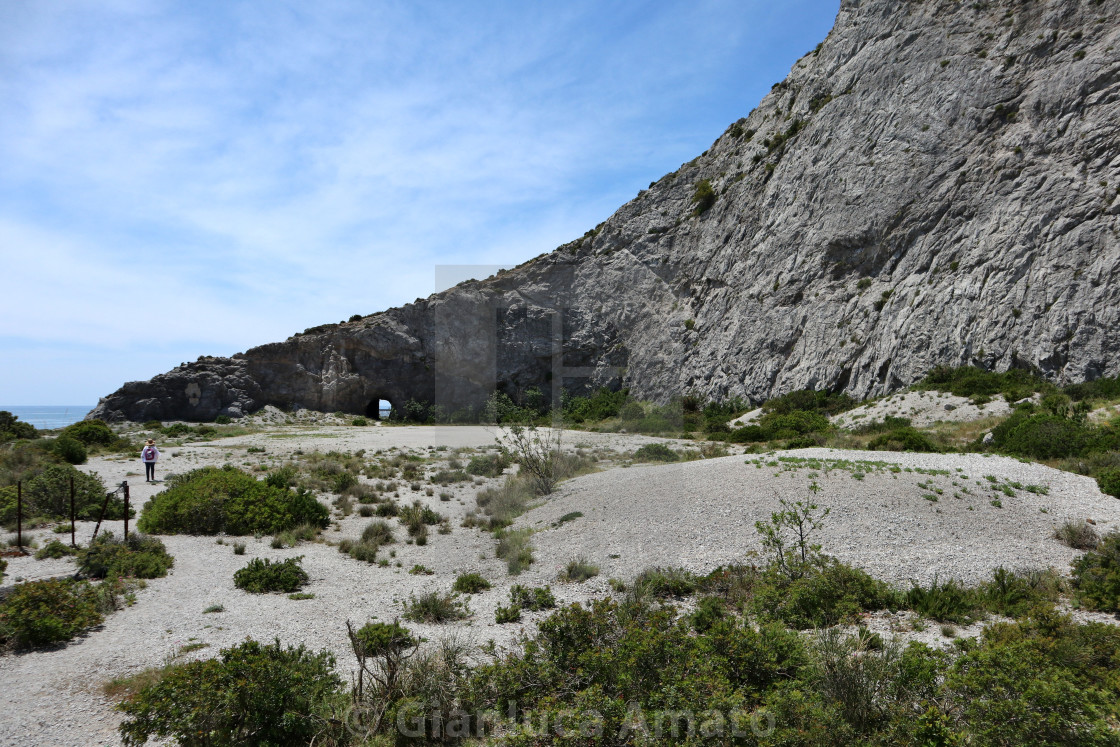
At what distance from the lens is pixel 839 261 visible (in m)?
34.2

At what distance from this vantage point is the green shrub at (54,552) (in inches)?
428

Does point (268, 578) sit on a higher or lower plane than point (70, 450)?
lower

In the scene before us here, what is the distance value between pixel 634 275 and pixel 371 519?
40.0 metres

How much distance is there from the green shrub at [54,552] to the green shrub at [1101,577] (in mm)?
17492

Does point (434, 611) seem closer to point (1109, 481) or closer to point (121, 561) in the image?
point (121, 561)

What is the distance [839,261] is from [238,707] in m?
36.7

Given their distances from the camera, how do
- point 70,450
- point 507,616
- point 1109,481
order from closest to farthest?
point 507,616, point 1109,481, point 70,450

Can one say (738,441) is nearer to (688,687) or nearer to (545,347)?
(688,687)

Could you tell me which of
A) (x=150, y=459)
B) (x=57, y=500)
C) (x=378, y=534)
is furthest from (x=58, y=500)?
(x=378, y=534)

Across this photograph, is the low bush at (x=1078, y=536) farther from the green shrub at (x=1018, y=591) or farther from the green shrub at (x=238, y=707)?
the green shrub at (x=238, y=707)

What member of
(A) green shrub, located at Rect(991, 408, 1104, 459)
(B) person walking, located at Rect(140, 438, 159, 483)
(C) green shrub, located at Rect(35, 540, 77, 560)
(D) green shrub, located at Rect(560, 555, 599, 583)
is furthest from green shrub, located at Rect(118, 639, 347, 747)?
(A) green shrub, located at Rect(991, 408, 1104, 459)

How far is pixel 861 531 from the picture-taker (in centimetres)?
1065

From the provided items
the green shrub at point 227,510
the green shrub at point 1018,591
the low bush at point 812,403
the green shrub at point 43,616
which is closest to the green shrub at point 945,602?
the green shrub at point 1018,591

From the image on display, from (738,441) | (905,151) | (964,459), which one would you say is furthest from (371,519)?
(905,151)
